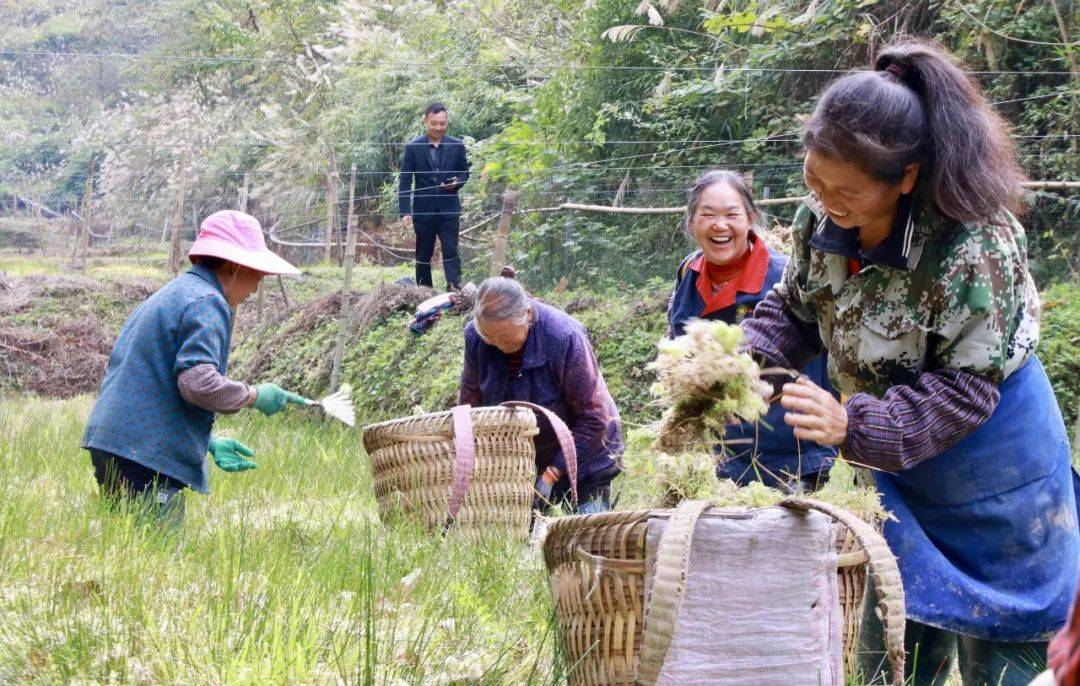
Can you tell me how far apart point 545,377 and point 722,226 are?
1.39m

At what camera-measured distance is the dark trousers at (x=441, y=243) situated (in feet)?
42.6

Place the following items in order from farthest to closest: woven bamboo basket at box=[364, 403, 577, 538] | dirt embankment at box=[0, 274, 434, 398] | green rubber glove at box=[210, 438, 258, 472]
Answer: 1. dirt embankment at box=[0, 274, 434, 398]
2. green rubber glove at box=[210, 438, 258, 472]
3. woven bamboo basket at box=[364, 403, 577, 538]

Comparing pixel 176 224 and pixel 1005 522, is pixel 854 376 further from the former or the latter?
pixel 176 224

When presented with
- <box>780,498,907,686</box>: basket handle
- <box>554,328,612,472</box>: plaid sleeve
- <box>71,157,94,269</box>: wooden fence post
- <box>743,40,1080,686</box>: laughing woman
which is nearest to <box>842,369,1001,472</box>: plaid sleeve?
<box>743,40,1080,686</box>: laughing woman

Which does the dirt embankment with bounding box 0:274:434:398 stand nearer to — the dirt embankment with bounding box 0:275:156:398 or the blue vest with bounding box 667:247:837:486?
the dirt embankment with bounding box 0:275:156:398

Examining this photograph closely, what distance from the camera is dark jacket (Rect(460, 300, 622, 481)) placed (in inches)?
205

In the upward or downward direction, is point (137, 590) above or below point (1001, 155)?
below

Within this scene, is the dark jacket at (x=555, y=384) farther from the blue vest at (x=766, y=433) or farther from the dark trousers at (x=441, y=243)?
the dark trousers at (x=441, y=243)

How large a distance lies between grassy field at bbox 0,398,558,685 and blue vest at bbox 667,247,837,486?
2.61ft

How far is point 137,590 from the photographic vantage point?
115 inches

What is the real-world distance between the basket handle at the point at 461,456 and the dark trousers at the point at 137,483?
107 cm

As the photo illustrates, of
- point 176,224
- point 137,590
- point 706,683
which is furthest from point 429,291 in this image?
point 706,683

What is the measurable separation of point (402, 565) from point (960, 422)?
1.97m

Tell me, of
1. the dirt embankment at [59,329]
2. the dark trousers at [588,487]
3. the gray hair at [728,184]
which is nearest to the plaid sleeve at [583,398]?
the dark trousers at [588,487]
